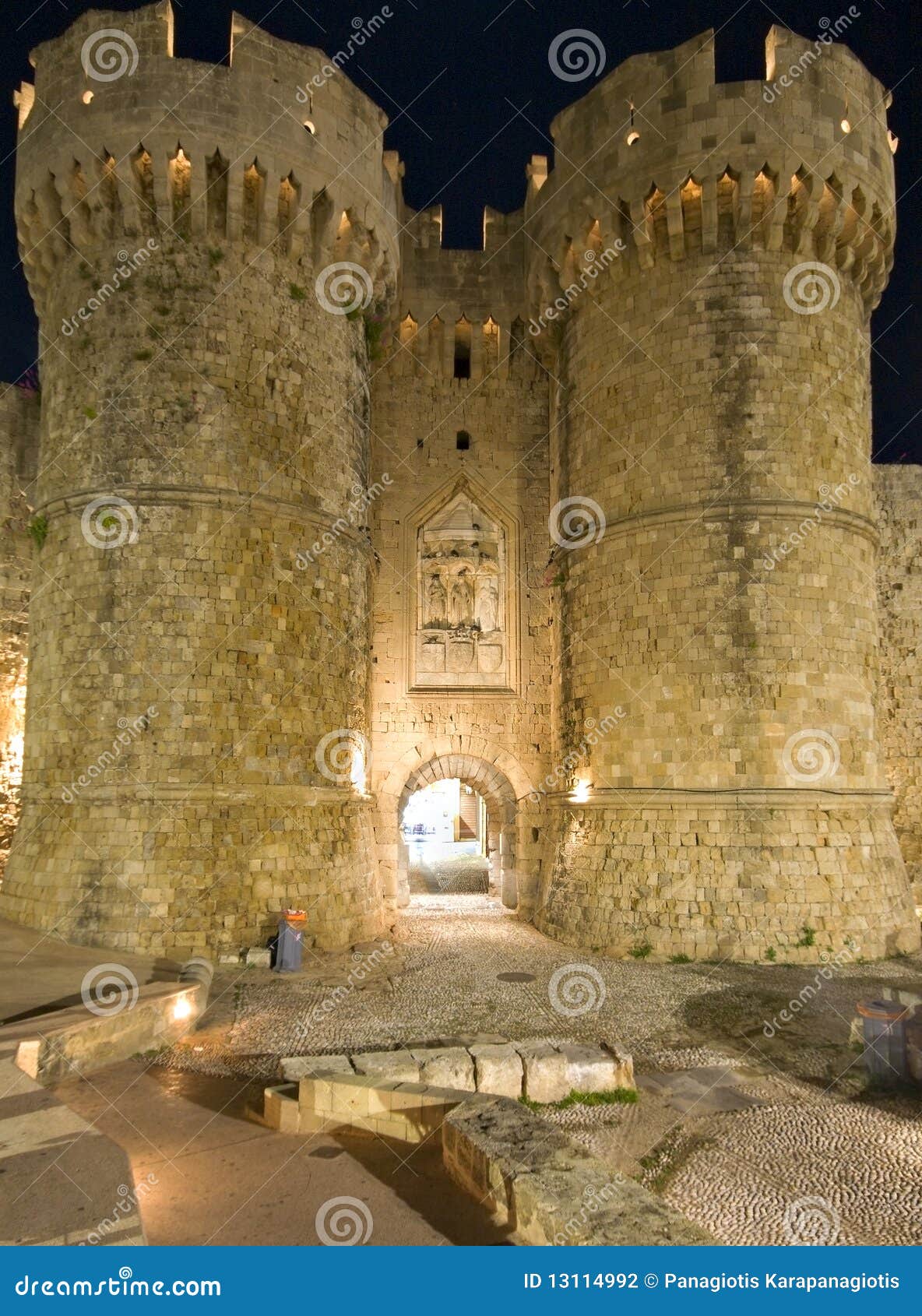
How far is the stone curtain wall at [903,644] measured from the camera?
1491cm

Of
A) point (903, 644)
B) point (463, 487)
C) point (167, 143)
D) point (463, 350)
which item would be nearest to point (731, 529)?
point (463, 487)

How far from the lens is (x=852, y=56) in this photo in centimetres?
1258

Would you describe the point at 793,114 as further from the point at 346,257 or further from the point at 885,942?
the point at 885,942

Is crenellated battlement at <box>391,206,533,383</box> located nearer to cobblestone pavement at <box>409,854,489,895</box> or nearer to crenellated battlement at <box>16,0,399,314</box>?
crenellated battlement at <box>16,0,399,314</box>

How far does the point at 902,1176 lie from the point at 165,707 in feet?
28.6

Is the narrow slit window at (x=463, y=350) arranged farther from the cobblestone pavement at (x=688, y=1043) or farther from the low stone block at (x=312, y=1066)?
the low stone block at (x=312, y=1066)

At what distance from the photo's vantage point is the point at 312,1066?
6.16m

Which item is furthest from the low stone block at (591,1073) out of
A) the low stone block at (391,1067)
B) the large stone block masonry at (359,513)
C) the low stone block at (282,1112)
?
the large stone block masonry at (359,513)

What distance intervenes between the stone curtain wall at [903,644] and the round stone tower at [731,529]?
285 cm

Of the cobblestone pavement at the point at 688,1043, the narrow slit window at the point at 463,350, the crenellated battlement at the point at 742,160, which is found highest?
the crenellated battlement at the point at 742,160

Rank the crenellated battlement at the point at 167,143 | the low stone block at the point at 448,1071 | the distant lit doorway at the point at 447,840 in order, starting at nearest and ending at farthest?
the low stone block at the point at 448,1071 < the crenellated battlement at the point at 167,143 < the distant lit doorway at the point at 447,840

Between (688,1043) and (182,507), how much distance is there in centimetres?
830

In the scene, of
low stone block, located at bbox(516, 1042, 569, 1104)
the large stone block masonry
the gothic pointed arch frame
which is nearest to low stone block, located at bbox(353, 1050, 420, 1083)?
low stone block, located at bbox(516, 1042, 569, 1104)

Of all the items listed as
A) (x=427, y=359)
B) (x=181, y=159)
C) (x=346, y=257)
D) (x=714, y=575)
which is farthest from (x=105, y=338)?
(x=714, y=575)
